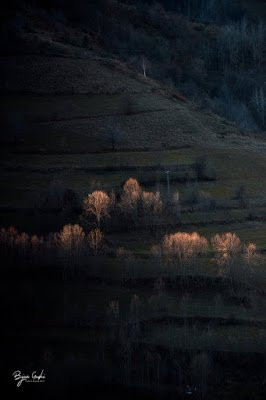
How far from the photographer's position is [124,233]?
9706 cm

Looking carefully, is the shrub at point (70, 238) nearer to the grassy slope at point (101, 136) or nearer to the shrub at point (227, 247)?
the grassy slope at point (101, 136)

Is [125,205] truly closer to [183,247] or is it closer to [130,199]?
[130,199]

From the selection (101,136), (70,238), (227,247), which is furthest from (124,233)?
(101,136)

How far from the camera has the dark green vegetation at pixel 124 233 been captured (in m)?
66.9

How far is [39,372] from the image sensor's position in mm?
63000

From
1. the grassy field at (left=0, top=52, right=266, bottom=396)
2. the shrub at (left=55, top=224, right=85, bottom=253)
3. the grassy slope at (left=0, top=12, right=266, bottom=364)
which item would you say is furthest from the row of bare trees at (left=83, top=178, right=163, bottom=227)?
the shrub at (left=55, top=224, right=85, bottom=253)

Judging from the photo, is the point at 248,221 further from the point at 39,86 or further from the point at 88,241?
the point at 39,86

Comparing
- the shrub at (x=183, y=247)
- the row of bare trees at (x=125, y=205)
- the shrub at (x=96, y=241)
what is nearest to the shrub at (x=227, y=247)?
the shrub at (x=183, y=247)

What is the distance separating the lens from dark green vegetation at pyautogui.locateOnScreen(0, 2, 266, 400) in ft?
220

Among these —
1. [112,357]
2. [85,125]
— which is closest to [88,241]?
[112,357]

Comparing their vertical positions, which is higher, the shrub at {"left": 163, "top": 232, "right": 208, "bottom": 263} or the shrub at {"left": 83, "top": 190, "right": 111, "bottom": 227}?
the shrub at {"left": 83, "top": 190, "right": 111, "bottom": 227}

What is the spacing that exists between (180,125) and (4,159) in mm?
35075

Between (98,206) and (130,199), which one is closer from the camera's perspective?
(98,206)

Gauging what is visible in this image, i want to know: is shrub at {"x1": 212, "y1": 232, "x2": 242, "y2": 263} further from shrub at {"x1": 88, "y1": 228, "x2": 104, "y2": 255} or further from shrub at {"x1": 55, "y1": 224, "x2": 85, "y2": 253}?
shrub at {"x1": 55, "y1": 224, "x2": 85, "y2": 253}
